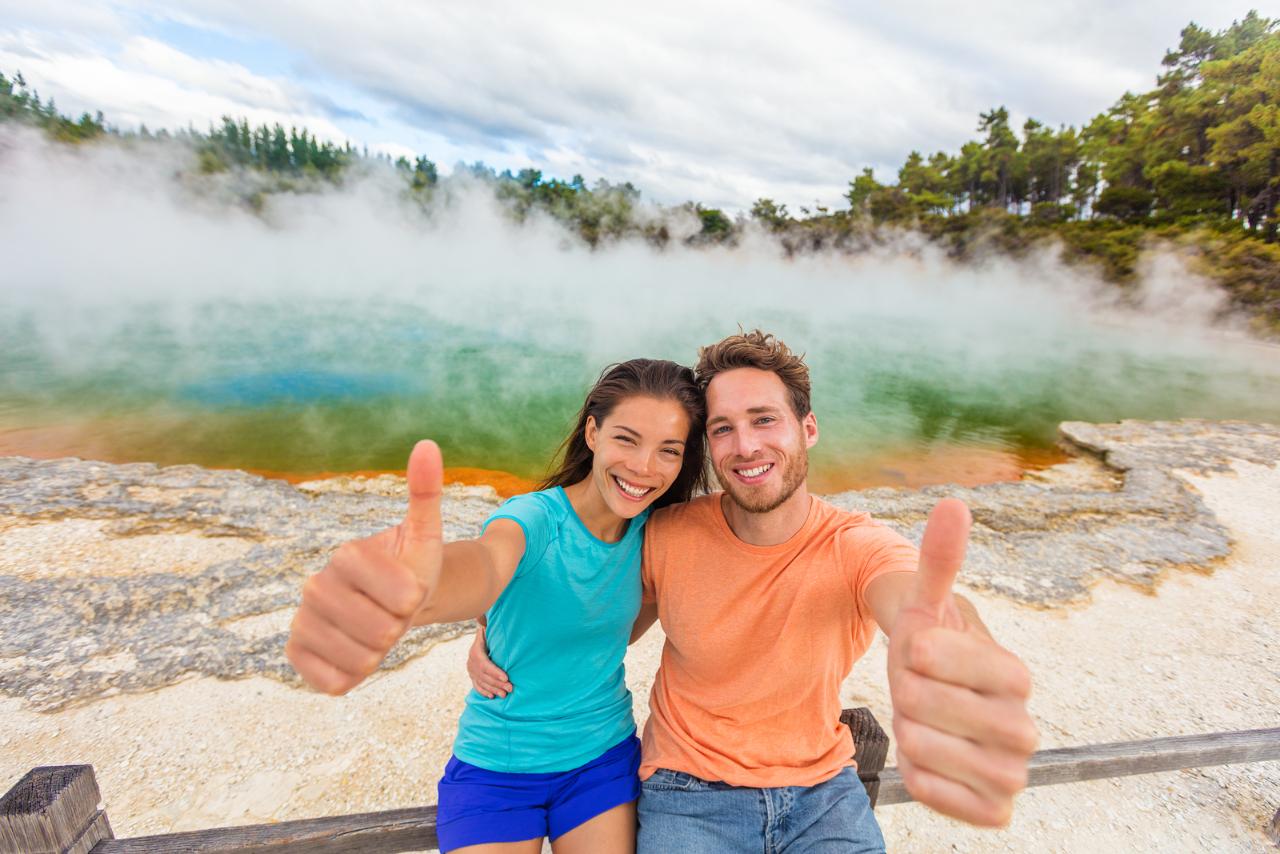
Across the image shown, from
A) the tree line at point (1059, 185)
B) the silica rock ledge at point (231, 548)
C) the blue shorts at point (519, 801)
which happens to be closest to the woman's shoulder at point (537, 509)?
the blue shorts at point (519, 801)

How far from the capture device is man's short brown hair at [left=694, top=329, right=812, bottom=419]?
196 cm

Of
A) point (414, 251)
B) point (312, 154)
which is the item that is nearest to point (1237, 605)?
point (414, 251)

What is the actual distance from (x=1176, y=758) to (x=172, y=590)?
5.86m

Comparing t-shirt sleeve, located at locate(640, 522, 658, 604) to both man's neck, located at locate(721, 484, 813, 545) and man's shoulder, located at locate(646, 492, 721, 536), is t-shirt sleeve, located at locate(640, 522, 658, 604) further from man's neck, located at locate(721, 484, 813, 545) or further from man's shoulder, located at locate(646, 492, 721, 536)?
man's neck, located at locate(721, 484, 813, 545)

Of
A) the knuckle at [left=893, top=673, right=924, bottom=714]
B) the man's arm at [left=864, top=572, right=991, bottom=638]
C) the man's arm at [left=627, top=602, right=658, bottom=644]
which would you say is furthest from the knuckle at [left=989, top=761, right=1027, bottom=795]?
the man's arm at [left=627, top=602, right=658, bottom=644]

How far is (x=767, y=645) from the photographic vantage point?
5.77 ft

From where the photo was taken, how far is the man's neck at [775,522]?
1838 mm

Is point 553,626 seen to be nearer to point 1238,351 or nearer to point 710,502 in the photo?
point 710,502

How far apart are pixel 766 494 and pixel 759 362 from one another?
44cm

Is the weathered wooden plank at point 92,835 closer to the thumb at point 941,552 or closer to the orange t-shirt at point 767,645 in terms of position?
the orange t-shirt at point 767,645

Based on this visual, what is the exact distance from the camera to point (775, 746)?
→ 1763 millimetres

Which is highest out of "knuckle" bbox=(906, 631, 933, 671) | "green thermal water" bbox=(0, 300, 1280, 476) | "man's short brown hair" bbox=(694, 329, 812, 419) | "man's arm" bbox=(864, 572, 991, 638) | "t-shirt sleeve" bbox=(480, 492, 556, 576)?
"man's short brown hair" bbox=(694, 329, 812, 419)

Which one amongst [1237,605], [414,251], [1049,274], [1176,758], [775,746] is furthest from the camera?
[414,251]

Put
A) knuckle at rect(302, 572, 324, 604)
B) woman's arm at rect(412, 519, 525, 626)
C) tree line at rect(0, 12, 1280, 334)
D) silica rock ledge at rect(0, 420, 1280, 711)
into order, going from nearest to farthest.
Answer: knuckle at rect(302, 572, 324, 604), woman's arm at rect(412, 519, 525, 626), silica rock ledge at rect(0, 420, 1280, 711), tree line at rect(0, 12, 1280, 334)
